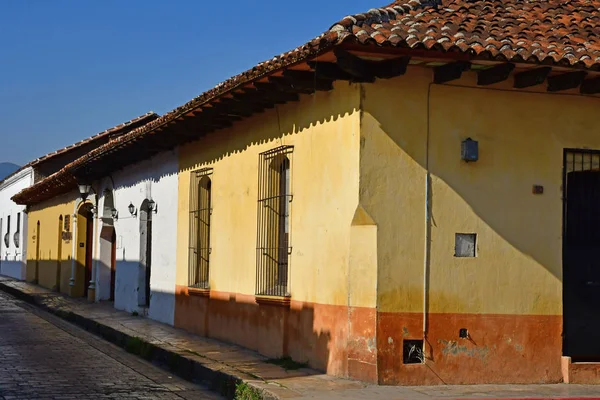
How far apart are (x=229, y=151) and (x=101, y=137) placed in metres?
21.4

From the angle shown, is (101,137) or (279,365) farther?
(101,137)

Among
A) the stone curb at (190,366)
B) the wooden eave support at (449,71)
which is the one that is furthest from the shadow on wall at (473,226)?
the stone curb at (190,366)

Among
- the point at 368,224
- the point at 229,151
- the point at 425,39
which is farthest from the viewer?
the point at 229,151

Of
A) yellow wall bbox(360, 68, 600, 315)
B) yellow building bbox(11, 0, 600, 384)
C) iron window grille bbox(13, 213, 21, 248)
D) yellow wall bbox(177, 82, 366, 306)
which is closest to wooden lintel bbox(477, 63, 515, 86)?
yellow building bbox(11, 0, 600, 384)

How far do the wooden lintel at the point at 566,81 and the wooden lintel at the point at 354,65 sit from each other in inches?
85.8

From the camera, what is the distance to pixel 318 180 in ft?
35.5

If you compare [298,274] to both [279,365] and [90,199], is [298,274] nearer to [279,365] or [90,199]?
[279,365]

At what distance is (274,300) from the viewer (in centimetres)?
1182

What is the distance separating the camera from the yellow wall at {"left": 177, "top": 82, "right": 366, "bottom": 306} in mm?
10102

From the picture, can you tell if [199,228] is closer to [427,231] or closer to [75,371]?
[75,371]

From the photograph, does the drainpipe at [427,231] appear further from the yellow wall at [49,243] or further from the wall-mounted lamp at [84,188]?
the yellow wall at [49,243]

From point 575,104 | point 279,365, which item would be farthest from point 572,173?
point 279,365

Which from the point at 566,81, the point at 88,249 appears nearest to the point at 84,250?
the point at 88,249

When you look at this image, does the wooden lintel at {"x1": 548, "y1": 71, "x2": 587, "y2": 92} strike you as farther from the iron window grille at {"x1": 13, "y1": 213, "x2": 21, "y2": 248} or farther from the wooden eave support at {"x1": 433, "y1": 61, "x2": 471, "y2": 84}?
the iron window grille at {"x1": 13, "y1": 213, "x2": 21, "y2": 248}
